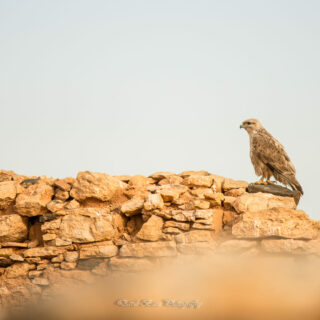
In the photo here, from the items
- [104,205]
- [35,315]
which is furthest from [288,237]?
[35,315]

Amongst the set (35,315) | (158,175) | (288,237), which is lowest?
(35,315)

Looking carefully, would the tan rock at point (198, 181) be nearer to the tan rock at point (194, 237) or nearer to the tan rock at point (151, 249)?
the tan rock at point (194, 237)

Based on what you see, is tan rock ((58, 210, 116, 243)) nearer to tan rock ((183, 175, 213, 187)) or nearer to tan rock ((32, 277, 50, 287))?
tan rock ((32, 277, 50, 287))

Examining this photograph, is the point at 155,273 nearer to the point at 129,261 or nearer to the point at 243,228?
the point at 129,261

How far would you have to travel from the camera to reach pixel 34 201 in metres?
9.48

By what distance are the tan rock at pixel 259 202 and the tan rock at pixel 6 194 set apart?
14.9 feet

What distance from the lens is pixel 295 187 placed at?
9992 millimetres

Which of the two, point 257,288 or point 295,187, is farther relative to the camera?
point 295,187

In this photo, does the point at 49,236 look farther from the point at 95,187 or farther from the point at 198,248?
the point at 198,248

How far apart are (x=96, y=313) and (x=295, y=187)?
15.7ft

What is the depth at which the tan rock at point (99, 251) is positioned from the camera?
8.80 meters

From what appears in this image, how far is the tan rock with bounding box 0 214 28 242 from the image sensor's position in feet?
31.2

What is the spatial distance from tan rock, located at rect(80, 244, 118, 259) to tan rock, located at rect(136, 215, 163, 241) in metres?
0.54

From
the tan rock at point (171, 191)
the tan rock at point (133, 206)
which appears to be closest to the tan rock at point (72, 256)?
the tan rock at point (133, 206)
